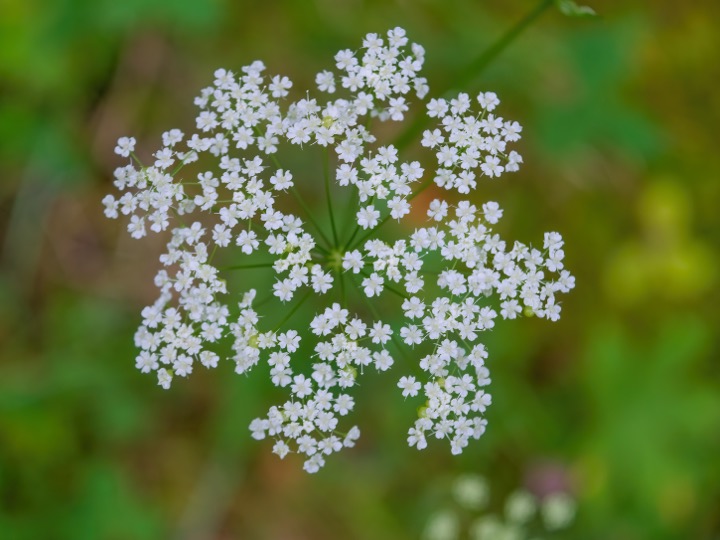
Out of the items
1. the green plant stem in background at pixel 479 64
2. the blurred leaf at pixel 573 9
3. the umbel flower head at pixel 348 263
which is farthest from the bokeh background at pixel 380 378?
the blurred leaf at pixel 573 9

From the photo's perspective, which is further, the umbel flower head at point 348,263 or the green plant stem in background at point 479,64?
the green plant stem in background at point 479,64

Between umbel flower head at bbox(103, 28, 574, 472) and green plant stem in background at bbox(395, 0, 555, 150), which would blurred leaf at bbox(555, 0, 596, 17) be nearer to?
green plant stem in background at bbox(395, 0, 555, 150)

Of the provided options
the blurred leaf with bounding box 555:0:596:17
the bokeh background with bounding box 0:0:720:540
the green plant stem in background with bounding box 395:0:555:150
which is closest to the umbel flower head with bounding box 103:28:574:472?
the green plant stem in background with bounding box 395:0:555:150

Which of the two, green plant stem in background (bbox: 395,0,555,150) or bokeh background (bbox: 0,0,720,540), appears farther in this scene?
bokeh background (bbox: 0,0,720,540)

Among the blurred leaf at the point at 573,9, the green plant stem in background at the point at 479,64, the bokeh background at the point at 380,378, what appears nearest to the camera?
the blurred leaf at the point at 573,9

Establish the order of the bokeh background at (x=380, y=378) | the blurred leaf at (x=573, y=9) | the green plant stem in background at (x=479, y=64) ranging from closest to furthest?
the blurred leaf at (x=573, y=9) < the green plant stem in background at (x=479, y=64) < the bokeh background at (x=380, y=378)

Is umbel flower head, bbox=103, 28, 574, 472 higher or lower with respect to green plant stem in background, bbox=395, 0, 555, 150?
lower

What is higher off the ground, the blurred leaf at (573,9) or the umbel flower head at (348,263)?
the blurred leaf at (573,9)

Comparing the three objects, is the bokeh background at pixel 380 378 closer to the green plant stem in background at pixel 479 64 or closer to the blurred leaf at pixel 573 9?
the green plant stem in background at pixel 479 64

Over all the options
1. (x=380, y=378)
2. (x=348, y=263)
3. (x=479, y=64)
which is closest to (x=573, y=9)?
(x=479, y=64)
